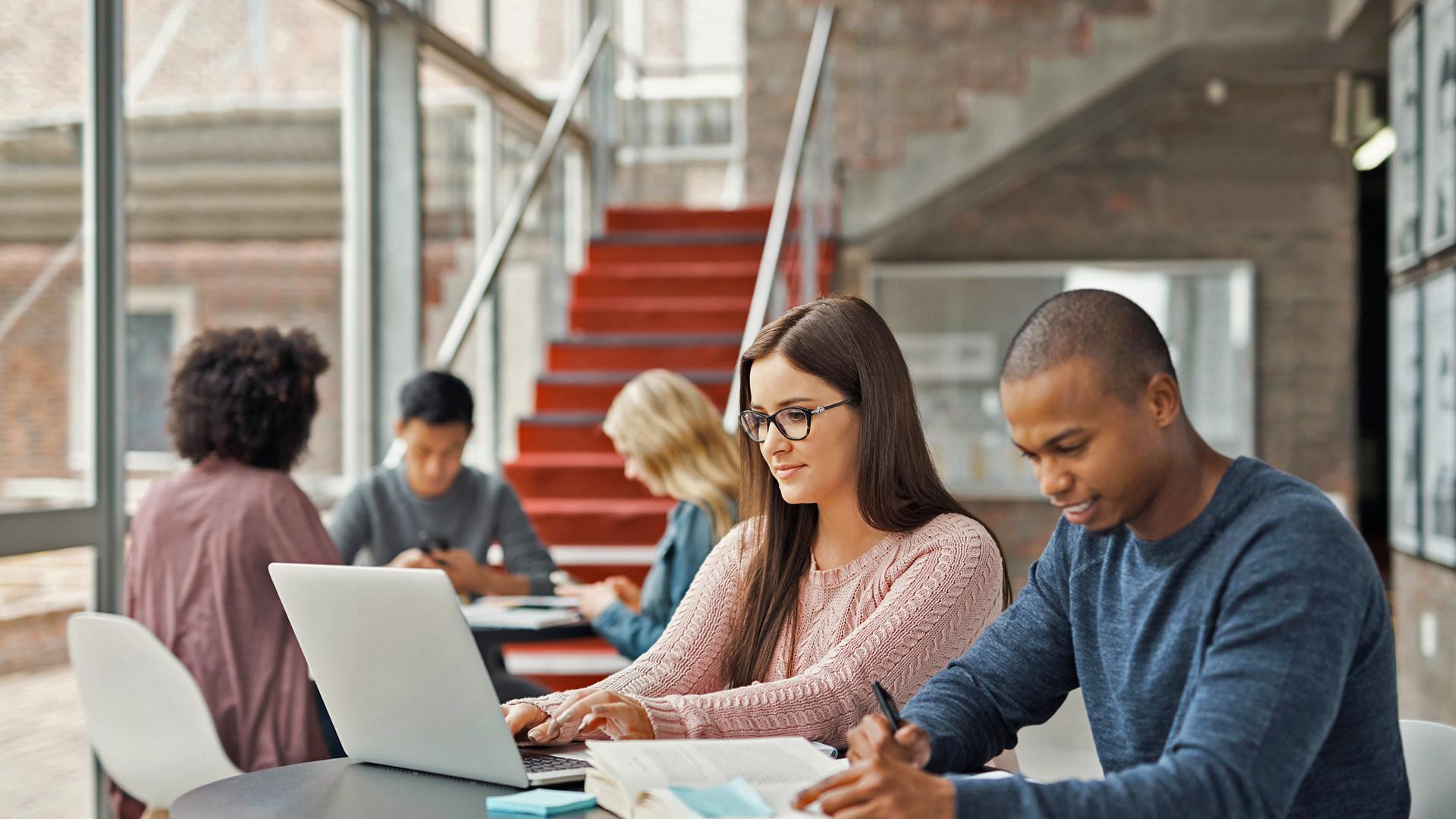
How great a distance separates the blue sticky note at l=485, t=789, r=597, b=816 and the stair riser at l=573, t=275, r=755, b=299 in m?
5.07

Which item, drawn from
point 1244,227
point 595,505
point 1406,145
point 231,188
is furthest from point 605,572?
point 1244,227

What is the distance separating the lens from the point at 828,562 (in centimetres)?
197

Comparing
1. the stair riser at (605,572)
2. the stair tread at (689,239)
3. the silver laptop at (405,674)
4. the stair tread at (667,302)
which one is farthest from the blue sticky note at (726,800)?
the stair tread at (689,239)

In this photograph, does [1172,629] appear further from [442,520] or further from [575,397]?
[575,397]

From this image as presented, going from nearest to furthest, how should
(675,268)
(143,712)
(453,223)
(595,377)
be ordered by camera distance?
1. (143,712)
2. (595,377)
3. (453,223)
4. (675,268)

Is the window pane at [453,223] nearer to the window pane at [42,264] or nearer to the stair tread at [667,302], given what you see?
the stair tread at [667,302]

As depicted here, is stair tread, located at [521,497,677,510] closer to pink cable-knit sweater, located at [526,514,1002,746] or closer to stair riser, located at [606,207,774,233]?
stair riser, located at [606,207,774,233]

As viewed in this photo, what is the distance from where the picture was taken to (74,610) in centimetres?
331

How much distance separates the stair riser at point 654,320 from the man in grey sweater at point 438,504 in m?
2.43

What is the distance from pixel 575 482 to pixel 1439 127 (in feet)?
10.3

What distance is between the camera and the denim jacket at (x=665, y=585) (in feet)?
9.64

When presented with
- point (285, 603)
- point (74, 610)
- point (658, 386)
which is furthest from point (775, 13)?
point (285, 603)

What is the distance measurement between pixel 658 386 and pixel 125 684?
54.9 inches

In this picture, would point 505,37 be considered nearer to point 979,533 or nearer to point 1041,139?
point 1041,139
